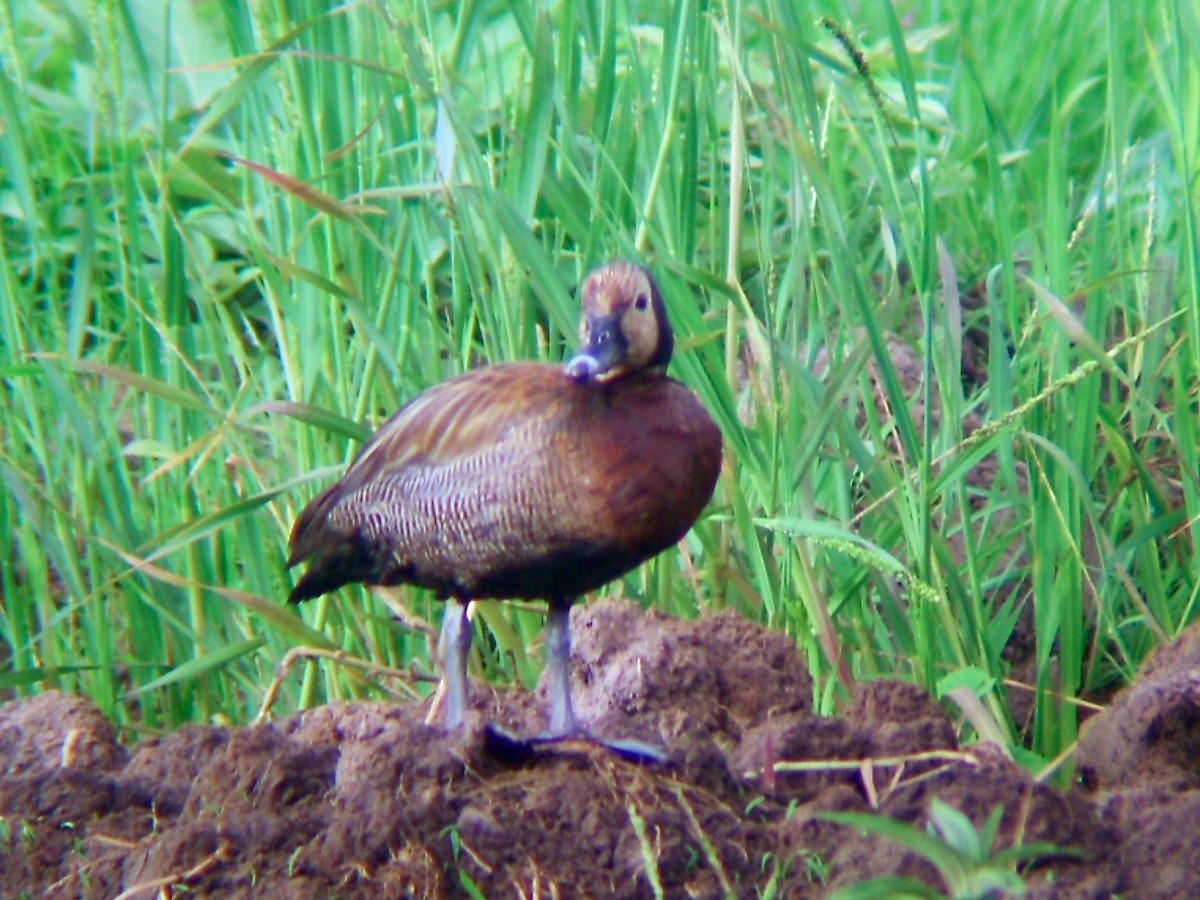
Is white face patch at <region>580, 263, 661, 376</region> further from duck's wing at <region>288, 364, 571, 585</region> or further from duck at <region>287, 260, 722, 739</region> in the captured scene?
duck's wing at <region>288, 364, 571, 585</region>

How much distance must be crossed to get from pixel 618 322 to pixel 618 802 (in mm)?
931

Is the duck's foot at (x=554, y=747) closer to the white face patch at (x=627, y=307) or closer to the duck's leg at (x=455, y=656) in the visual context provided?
the duck's leg at (x=455, y=656)

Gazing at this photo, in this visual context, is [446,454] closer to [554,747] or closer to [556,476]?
[556,476]

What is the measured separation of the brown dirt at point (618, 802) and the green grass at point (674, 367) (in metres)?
0.31

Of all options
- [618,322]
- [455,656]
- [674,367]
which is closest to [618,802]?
[455,656]

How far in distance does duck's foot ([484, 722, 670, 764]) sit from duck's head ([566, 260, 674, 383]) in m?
0.69

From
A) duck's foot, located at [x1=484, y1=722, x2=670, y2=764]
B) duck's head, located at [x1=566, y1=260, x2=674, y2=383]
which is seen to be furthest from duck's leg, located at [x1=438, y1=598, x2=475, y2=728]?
duck's head, located at [x1=566, y1=260, x2=674, y2=383]

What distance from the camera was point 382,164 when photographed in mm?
3840

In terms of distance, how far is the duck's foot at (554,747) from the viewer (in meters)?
2.60

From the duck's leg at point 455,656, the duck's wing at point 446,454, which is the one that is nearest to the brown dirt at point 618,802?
the duck's leg at point 455,656

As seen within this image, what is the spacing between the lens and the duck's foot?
2600 millimetres

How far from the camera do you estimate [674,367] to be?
3523mm

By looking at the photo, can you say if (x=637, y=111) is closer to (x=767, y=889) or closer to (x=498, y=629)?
(x=498, y=629)

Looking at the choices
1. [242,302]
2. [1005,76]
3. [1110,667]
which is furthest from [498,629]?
[1005,76]
